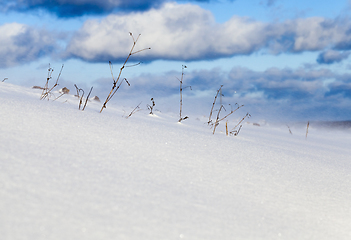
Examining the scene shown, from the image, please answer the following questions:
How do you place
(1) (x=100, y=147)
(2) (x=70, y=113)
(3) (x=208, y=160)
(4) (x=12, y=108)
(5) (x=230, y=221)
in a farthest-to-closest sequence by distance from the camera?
(2) (x=70, y=113) → (4) (x=12, y=108) → (3) (x=208, y=160) → (1) (x=100, y=147) → (5) (x=230, y=221)

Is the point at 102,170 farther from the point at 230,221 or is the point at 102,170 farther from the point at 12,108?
the point at 12,108

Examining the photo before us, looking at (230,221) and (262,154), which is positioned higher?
(262,154)

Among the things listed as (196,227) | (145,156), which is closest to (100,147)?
(145,156)

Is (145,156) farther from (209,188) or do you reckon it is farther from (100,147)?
(209,188)

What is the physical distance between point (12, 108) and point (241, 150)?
1.23 meters

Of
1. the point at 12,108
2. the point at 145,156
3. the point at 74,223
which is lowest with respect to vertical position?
Result: the point at 74,223

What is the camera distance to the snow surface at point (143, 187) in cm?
73

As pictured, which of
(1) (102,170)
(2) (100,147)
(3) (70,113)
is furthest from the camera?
(3) (70,113)

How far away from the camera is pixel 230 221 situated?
2.86 feet

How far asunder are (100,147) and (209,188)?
1.55 ft

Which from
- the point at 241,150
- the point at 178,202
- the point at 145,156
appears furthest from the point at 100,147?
the point at 241,150

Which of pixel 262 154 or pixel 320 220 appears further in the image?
pixel 262 154

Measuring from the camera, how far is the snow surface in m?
0.73

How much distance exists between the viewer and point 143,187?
938mm
